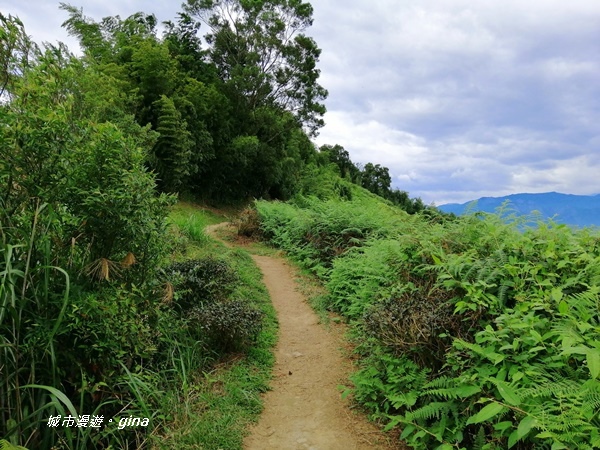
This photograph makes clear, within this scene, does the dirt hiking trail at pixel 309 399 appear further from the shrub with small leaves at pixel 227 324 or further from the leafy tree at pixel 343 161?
the leafy tree at pixel 343 161

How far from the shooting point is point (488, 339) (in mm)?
2463

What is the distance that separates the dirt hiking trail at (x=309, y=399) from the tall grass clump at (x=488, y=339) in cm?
22

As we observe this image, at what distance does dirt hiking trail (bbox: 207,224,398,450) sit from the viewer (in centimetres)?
284

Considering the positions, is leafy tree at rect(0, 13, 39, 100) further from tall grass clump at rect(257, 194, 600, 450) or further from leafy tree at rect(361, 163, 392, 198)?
leafy tree at rect(361, 163, 392, 198)

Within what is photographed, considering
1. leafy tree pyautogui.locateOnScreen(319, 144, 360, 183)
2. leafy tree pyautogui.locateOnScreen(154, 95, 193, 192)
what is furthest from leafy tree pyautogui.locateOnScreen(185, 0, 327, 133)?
leafy tree pyautogui.locateOnScreen(319, 144, 360, 183)

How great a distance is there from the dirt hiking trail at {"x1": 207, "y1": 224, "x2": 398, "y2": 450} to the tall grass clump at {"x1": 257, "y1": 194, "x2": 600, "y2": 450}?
22cm

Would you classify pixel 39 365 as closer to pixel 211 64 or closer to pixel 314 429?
pixel 314 429

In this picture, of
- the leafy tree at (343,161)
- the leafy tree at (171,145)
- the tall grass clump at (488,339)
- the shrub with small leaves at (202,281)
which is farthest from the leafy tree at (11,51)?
the leafy tree at (343,161)

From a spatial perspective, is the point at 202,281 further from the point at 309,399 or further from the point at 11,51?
the point at 11,51

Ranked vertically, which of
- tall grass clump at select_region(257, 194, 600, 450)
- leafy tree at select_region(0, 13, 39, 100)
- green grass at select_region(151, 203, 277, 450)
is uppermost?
leafy tree at select_region(0, 13, 39, 100)

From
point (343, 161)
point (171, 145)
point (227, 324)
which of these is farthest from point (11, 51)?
point (343, 161)

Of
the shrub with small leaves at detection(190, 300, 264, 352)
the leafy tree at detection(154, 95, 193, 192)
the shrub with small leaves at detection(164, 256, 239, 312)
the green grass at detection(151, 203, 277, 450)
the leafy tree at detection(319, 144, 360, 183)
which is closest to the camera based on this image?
the green grass at detection(151, 203, 277, 450)

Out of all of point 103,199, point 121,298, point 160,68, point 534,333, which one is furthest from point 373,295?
point 160,68

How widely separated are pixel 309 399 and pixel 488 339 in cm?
170
